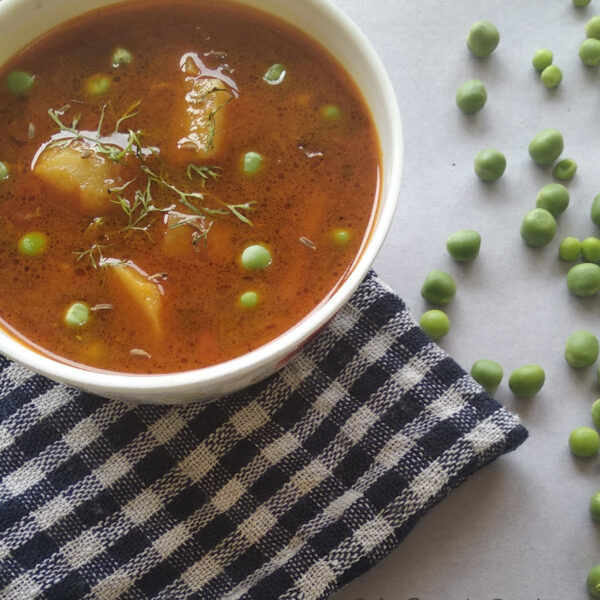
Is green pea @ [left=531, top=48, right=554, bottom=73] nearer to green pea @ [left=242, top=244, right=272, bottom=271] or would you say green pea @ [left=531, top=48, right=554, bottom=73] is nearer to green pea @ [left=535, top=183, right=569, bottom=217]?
green pea @ [left=535, top=183, right=569, bottom=217]

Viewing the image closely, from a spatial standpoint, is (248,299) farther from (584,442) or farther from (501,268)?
(584,442)

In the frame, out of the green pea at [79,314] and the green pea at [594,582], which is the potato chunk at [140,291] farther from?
the green pea at [594,582]

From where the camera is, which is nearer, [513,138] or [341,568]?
[341,568]

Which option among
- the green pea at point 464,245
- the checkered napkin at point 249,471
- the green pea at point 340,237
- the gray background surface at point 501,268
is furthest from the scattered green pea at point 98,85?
the green pea at point 464,245

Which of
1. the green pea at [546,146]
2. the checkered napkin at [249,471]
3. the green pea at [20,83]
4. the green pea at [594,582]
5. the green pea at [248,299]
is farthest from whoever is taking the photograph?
the green pea at [546,146]

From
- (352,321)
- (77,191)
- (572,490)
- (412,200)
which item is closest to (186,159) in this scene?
(77,191)

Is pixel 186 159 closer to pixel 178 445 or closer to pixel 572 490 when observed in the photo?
pixel 178 445
